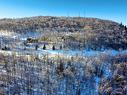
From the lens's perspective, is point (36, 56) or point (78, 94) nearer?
point (78, 94)

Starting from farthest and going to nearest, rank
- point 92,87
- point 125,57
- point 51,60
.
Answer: point 125,57
point 51,60
point 92,87

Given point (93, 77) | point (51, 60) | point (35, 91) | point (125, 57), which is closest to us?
point (35, 91)

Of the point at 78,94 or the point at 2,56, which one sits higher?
the point at 2,56

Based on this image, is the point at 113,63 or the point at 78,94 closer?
the point at 78,94

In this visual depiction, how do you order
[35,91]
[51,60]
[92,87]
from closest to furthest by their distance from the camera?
[35,91], [92,87], [51,60]

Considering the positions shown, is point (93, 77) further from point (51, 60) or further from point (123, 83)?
point (51, 60)

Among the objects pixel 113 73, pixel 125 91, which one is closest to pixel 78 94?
pixel 125 91

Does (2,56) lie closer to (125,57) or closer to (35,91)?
(35,91)

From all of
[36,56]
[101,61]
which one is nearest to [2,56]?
[36,56]

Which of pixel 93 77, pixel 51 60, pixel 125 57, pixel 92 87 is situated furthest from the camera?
pixel 125 57
